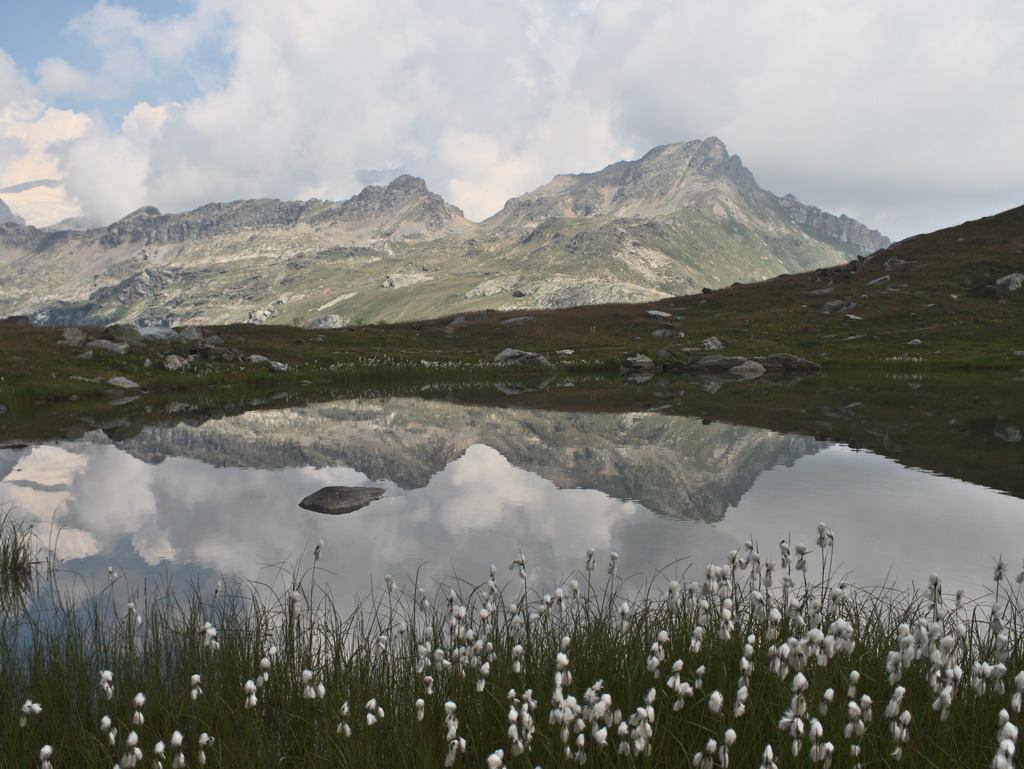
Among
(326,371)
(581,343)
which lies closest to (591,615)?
(326,371)

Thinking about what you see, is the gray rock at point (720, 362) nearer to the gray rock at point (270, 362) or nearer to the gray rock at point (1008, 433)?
the gray rock at point (1008, 433)

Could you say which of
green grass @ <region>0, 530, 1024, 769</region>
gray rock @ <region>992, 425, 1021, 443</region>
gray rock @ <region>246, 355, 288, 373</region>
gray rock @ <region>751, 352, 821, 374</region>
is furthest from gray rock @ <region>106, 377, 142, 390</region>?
gray rock @ <region>751, 352, 821, 374</region>

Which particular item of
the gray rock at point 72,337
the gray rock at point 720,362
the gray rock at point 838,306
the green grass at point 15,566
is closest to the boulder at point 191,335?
the gray rock at point 72,337

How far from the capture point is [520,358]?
65.9 metres

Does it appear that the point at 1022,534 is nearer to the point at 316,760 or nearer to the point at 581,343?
the point at 316,760

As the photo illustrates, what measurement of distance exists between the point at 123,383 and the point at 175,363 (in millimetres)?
7653

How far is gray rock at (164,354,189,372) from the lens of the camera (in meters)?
49.5

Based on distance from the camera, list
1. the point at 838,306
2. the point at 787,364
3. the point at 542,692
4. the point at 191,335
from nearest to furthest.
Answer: the point at 542,692 → the point at 787,364 → the point at 191,335 → the point at 838,306

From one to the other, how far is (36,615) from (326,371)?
45.9 m

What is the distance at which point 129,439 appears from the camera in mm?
23609

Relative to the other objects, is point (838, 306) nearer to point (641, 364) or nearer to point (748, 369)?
point (748, 369)

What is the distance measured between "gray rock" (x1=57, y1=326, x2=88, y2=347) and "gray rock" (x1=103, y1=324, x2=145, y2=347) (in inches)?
72.6

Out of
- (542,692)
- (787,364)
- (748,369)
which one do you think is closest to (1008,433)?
(542,692)

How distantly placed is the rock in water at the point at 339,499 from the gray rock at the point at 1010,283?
8571cm
